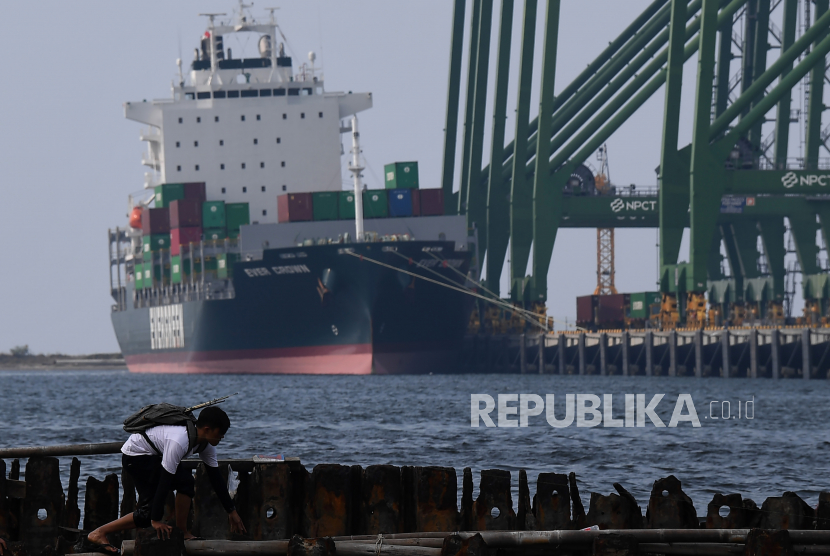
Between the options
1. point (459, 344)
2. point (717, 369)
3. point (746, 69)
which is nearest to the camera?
point (717, 369)

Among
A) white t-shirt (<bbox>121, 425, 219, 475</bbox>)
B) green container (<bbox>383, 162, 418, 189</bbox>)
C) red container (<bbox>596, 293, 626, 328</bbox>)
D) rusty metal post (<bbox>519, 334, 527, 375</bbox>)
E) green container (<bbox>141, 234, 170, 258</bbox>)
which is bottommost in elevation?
rusty metal post (<bbox>519, 334, 527, 375</bbox>)

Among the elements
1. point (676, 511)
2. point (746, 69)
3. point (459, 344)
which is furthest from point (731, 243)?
point (676, 511)

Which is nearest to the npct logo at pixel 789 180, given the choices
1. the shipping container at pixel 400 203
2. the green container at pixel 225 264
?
the shipping container at pixel 400 203

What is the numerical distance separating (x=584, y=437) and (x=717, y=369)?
99.6ft

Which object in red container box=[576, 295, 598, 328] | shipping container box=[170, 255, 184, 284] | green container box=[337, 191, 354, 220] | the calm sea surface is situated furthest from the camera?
red container box=[576, 295, 598, 328]

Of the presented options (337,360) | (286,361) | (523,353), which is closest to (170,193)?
(286,361)

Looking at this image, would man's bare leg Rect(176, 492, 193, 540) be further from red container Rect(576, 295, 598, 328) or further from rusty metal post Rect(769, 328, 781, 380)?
red container Rect(576, 295, 598, 328)

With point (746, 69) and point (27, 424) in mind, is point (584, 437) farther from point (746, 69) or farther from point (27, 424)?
point (746, 69)

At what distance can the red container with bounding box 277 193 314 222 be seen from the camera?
59688mm

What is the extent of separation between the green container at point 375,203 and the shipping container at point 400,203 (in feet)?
0.93

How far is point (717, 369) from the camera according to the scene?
54688mm

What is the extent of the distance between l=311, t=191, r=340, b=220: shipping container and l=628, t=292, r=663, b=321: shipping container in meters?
15.4

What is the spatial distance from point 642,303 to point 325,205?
1600cm

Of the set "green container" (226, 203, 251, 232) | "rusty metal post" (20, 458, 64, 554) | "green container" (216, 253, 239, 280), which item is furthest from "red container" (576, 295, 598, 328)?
"rusty metal post" (20, 458, 64, 554)
